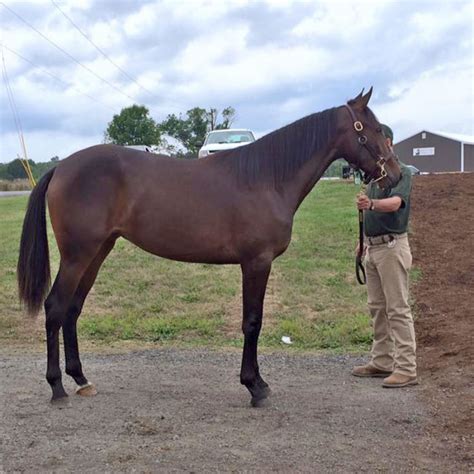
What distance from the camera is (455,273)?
8828mm

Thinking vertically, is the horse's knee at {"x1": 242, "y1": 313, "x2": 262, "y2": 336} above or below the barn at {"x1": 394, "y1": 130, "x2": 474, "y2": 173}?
below

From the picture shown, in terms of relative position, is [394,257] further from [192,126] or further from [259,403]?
[192,126]

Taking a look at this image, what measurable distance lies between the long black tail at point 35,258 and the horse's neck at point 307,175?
203cm

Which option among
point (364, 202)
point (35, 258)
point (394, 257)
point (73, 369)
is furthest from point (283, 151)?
point (73, 369)

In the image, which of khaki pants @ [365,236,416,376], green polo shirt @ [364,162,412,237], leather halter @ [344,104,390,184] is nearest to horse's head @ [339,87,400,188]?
leather halter @ [344,104,390,184]

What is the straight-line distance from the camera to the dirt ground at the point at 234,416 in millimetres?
3629

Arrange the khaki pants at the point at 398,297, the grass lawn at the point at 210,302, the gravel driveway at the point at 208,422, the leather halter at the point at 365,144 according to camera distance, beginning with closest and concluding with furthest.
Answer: the gravel driveway at the point at 208,422, the leather halter at the point at 365,144, the khaki pants at the point at 398,297, the grass lawn at the point at 210,302

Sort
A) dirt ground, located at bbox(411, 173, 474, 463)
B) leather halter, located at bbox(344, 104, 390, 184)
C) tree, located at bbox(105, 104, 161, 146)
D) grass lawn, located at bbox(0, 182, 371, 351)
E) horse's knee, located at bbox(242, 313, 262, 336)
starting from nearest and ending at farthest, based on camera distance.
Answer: dirt ground, located at bbox(411, 173, 474, 463)
horse's knee, located at bbox(242, 313, 262, 336)
leather halter, located at bbox(344, 104, 390, 184)
grass lawn, located at bbox(0, 182, 371, 351)
tree, located at bbox(105, 104, 161, 146)

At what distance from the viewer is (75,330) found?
16.8 feet

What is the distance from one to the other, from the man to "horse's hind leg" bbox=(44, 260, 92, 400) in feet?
7.84

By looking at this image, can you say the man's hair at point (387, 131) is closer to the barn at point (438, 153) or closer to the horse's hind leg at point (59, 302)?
the horse's hind leg at point (59, 302)

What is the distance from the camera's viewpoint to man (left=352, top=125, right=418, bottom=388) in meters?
5.11

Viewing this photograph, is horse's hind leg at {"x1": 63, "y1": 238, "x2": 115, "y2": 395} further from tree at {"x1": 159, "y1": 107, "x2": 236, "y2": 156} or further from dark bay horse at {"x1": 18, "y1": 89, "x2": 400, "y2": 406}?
tree at {"x1": 159, "y1": 107, "x2": 236, "y2": 156}

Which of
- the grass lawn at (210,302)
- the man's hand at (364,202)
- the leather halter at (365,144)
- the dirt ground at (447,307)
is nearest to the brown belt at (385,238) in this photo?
the man's hand at (364,202)
